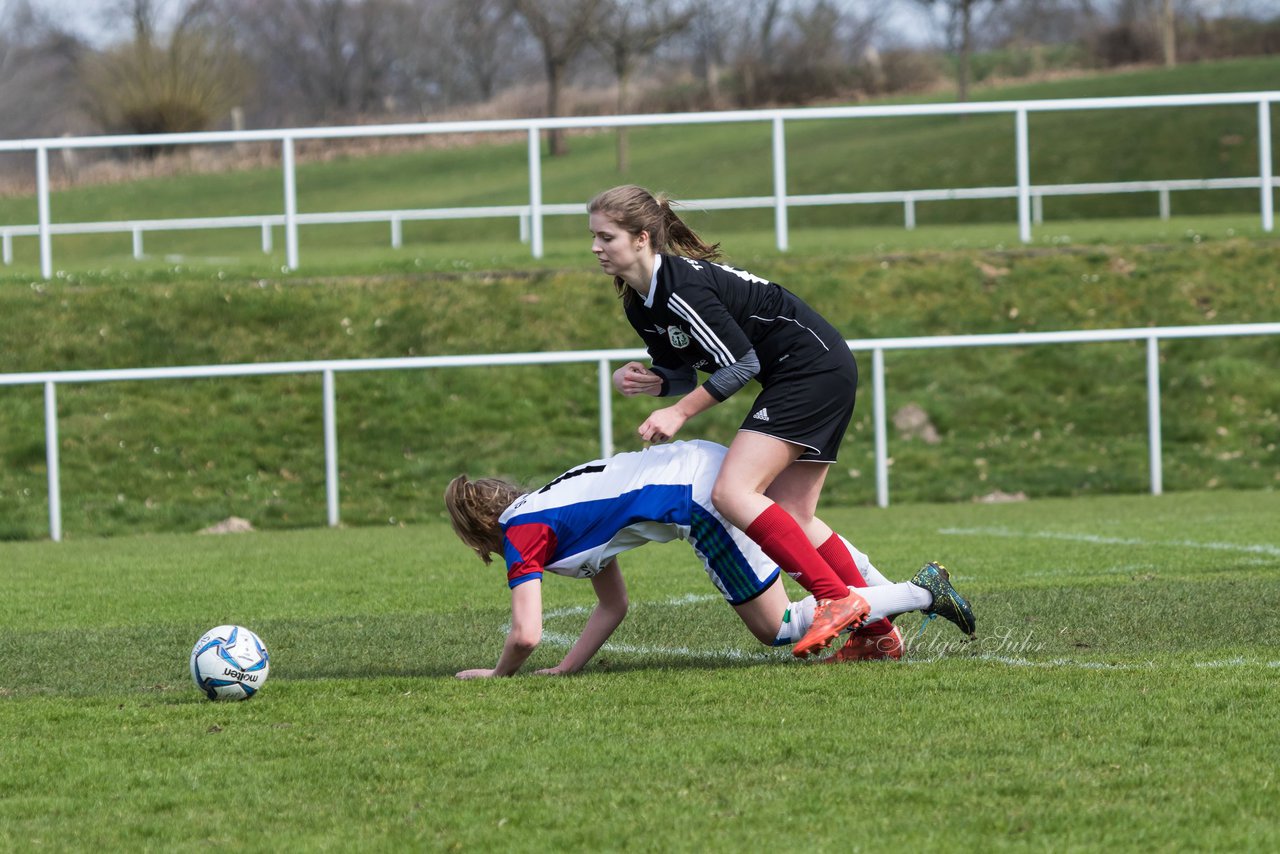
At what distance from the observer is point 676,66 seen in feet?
193

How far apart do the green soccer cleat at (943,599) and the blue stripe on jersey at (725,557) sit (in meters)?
0.57

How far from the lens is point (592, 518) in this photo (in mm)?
5637

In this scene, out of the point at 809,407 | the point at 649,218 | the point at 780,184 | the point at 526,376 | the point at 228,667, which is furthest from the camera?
the point at 780,184

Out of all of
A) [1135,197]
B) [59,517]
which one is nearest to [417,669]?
[59,517]

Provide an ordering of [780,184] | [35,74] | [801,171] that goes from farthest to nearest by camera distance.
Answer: [35,74] < [801,171] < [780,184]

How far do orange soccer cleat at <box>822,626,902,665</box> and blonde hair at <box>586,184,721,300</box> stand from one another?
4.65 feet

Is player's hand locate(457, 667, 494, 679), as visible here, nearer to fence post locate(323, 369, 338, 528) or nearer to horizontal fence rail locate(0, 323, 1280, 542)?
horizontal fence rail locate(0, 323, 1280, 542)

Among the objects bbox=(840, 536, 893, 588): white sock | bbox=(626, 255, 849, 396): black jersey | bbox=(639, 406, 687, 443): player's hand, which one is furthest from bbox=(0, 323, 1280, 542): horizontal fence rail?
bbox=(639, 406, 687, 443): player's hand

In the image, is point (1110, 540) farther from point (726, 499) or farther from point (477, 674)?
point (477, 674)

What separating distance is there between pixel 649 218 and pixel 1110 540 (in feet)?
16.1

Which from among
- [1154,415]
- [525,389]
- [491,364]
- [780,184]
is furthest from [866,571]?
[780,184]

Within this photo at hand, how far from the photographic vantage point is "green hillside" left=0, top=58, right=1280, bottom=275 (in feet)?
106

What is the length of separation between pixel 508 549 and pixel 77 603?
11.0 ft

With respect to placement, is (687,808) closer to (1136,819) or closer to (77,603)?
(1136,819)
